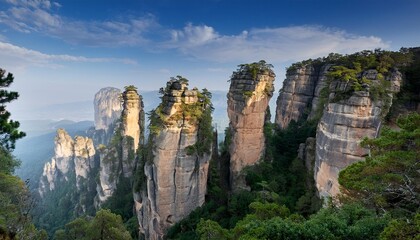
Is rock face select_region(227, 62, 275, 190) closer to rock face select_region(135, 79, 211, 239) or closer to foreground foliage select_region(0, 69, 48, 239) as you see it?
rock face select_region(135, 79, 211, 239)

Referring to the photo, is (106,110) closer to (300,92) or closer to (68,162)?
(68,162)

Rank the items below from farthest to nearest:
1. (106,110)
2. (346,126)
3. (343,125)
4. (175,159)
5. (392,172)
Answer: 1. (106,110)
2. (175,159)
3. (343,125)
4. (346,126)
5. (392,172)

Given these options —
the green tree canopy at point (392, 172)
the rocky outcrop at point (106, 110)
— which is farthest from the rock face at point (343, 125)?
the rocky outcrop at point (106, 110)

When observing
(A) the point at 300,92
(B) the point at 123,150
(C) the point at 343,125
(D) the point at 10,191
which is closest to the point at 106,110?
(B) the point at 123,150

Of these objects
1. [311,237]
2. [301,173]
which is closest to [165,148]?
[301,173]

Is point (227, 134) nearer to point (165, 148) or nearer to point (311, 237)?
point (165, 148)

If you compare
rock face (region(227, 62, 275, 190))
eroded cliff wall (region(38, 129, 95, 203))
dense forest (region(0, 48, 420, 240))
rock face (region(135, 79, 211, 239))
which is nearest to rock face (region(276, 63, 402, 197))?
dense forest (region(0, 48, 420, 240))

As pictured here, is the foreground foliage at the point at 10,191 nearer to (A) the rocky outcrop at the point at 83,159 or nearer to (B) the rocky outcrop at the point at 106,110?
(A) the rocky outcrop at the point at 83,159
